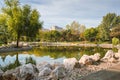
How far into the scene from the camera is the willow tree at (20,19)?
23547mm

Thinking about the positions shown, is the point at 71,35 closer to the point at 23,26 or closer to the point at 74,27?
the point at 74,27

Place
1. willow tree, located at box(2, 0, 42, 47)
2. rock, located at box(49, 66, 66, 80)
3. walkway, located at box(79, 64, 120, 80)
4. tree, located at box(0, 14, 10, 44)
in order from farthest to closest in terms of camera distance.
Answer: tree, located at box(0, 14, 10, 44), willow tree, located at box(2, 0, 42, 47), rock, located at box(49, 66, 66, 80), walkway, located at box(79, 64, 120, 80)

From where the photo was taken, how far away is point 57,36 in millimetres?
49375

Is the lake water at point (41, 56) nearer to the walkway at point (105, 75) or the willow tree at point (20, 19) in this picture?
the walkway at point (105, 75)

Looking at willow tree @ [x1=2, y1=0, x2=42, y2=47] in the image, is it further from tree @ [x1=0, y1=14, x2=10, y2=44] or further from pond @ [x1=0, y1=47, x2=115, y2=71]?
pond @ [x1=0, y1=47, x2=115, y2=71]

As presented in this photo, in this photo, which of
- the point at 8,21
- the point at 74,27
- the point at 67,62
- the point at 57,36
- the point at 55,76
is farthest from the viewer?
the point at 74,27

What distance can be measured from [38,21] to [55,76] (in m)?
20.4

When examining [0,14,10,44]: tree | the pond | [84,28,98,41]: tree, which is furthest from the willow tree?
[84,28,98,41]: tree

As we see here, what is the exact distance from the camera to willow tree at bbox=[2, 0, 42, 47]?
2355 cm

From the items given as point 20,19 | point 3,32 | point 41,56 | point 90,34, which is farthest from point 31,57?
point 90,34

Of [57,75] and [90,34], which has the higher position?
[90,34]

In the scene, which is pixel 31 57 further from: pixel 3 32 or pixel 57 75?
pixel 3 32

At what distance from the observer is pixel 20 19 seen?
23688 millimetres

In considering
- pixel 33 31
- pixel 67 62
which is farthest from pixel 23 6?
pixel 67 62
